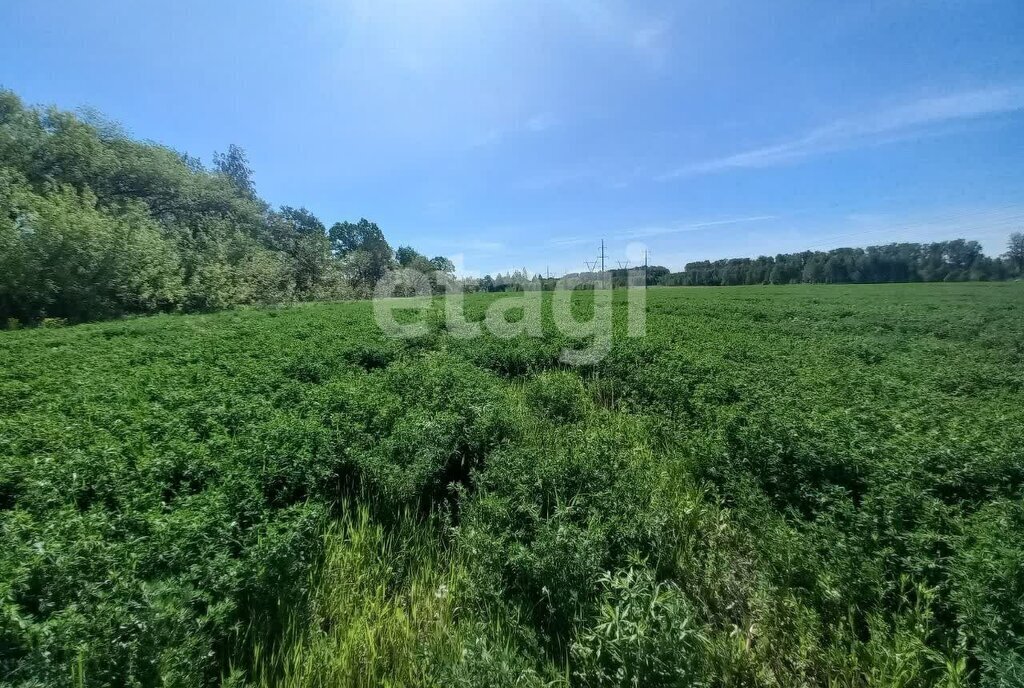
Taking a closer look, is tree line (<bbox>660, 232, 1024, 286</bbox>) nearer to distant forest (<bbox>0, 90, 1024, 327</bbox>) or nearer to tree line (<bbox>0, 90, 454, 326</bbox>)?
distant forest (<bbox>0, 90, 1024, 327</bbox>)

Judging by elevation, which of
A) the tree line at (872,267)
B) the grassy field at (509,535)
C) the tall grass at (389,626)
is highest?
the tree line at (872,267)

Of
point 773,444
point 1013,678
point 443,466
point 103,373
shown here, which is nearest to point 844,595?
point 1013,678

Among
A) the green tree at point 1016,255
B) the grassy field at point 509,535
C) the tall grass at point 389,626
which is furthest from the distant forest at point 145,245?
the tall grass at point 389,626

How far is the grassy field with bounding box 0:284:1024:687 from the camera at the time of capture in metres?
2.16

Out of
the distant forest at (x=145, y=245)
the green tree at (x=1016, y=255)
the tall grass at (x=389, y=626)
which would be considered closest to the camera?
the tall grass at (x=389, y=626)

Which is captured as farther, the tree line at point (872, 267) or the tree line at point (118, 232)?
the tree line at point (118, 232)

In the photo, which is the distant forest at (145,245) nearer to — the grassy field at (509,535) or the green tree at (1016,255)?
the green tree at (1016,255)

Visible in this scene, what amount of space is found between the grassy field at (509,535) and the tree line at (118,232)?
61.6 feet

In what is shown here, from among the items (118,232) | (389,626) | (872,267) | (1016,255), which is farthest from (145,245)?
(872,267)

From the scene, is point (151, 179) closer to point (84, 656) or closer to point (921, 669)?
point (84, 656)

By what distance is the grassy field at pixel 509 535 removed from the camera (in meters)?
2.16

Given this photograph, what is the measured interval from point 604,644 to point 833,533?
1829 millimetres

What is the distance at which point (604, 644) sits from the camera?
2404mm

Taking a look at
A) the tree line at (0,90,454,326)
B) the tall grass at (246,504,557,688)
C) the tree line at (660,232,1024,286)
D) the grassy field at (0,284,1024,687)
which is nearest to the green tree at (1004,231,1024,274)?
the tree line at (660,232,1024,286)
